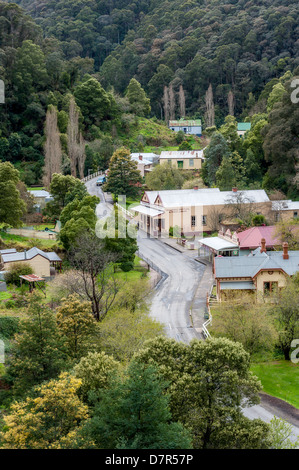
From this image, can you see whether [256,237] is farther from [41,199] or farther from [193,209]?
[41,199]

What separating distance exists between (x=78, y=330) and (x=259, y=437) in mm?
9557

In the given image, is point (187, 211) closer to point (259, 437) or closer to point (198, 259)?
point (198, 259)

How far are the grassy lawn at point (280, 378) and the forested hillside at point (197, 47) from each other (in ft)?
261

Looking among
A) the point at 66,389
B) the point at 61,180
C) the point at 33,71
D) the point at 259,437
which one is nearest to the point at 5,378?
the point at 66,389

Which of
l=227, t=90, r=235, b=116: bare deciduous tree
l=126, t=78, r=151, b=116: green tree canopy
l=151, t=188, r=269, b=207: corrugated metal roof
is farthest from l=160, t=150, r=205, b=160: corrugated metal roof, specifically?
l=227, t=90, r=235, b=116: bare deciduous tree

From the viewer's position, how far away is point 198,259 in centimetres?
4441

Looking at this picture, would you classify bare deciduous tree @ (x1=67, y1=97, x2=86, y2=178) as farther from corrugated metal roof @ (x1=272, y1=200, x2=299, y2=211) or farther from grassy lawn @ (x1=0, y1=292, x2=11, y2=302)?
grassy lawn @ (x1=0, y1=292, x2=11, y2=302)


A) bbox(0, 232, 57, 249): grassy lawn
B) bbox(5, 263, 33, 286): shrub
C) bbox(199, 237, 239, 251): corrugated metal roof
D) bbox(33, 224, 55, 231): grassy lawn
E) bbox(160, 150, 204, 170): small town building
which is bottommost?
bbox(5, 263, 33, 286): shrub

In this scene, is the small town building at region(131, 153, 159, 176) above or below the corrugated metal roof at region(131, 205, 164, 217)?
above

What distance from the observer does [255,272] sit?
3397 cm

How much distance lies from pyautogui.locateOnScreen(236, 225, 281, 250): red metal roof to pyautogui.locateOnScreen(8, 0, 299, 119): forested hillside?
62824 millimetres

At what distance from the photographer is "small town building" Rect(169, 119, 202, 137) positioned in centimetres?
9506

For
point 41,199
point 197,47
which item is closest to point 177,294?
point 41,199

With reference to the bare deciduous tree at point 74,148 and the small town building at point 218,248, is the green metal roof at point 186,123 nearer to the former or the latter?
the bare deciduous tree at point 74,148
